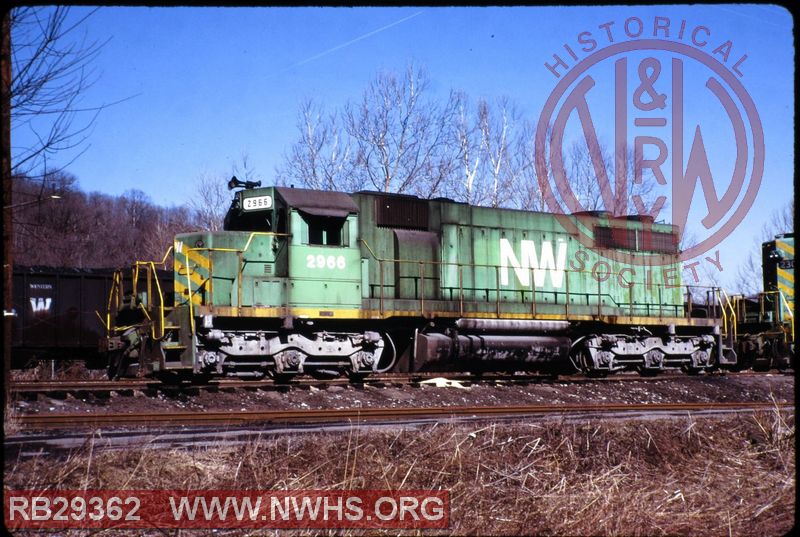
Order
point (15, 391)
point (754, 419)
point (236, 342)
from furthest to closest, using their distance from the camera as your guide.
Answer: point (236, 342), point (15, 391), point (754, 419)

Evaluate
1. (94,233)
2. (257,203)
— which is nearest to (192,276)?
(257,203)

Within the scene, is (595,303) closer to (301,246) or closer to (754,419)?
(301,246)

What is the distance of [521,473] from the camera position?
6734 millimetres

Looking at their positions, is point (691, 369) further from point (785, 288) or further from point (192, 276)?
point (192, 276)

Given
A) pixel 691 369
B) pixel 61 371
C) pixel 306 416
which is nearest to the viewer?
pixel 306 416

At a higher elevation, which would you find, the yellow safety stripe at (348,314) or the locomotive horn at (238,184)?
the locomotive horn at (238,184)

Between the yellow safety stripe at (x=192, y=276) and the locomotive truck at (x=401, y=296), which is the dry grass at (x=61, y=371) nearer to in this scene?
the locomotive truck at (x=401, y=296)

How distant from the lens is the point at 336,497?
582 cm

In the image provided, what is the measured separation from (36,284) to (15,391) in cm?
987

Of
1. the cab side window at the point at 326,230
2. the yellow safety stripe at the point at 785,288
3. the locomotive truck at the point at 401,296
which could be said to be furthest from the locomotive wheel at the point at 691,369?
the cab side window at the point at 326,230

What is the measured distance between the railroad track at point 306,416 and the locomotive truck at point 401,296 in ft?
9.52

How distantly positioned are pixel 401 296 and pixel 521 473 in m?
8.65

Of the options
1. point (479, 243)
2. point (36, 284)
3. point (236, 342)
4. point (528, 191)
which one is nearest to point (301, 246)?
point (236, 342)

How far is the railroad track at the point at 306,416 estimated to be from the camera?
31.3 ft
